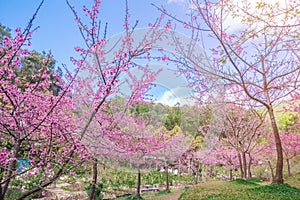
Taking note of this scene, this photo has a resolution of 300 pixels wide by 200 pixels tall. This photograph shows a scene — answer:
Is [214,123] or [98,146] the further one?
[214,123]

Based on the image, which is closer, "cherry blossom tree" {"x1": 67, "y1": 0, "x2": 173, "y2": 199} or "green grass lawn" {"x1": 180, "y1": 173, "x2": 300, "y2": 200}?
"cherry blossom tree" {"x1": 67, "y1": 0, "x2": 173, "y2": 199}

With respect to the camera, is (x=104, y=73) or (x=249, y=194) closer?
(x=104, y=73)

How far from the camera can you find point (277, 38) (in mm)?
4984

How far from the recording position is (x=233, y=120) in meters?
9.30

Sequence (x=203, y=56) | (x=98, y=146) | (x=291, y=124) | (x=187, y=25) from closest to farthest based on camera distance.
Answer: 1. (x=98, y=146)
2. (x=187, y=25)
3. (x=203, y=56)
4. (x=291, y=124)

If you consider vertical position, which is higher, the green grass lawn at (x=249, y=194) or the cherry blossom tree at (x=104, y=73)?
the cherry blossom tree at (x=104, y=73)

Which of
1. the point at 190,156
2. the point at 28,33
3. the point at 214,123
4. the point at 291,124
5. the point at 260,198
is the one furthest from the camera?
the point at 291,124

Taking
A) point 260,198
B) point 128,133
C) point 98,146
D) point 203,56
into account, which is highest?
point 203,56

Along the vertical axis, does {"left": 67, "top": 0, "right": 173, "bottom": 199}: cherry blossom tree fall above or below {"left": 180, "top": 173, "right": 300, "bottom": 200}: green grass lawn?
above

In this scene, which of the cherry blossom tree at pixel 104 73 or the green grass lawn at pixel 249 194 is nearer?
the cherry blossom tree at pixel 104 73

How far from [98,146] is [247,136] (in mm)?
7500

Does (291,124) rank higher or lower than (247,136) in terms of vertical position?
higher

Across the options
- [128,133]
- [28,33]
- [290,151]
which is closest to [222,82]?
[128,133]

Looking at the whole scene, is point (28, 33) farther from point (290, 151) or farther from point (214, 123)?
point (290, 151)
